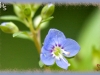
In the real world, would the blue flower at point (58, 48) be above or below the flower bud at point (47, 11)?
below

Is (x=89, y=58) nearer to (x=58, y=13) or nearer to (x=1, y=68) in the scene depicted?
(x=58, y=13)

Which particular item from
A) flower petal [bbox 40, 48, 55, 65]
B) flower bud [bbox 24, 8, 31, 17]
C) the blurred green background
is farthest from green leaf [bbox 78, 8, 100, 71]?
flower bud [bbox 24, 8, 31, 17]

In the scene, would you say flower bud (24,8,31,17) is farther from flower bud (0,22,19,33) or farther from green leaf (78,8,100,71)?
green leaf (78,8,100,71)

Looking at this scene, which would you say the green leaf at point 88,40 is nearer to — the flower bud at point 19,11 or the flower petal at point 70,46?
the flower petal at point 70,46

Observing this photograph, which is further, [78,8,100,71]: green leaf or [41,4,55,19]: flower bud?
[78,8,100,71]: green leaf

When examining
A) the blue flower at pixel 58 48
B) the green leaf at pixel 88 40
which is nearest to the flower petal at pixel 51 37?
the blue flower at pixel 58 48

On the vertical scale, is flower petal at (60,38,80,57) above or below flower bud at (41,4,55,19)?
below

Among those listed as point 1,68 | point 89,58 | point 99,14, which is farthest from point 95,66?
point 1,68
